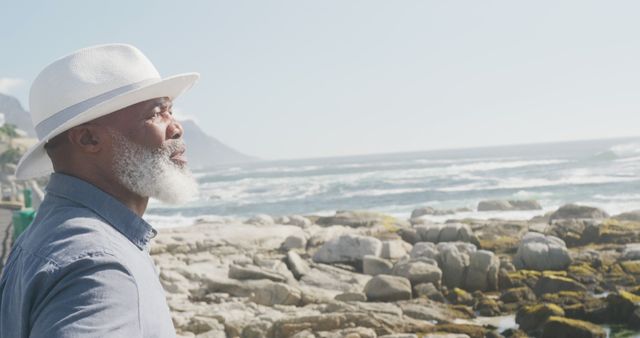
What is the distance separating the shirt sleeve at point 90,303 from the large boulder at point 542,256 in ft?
56.9

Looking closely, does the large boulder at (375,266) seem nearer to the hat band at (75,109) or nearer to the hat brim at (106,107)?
the hat brim at (106,107)

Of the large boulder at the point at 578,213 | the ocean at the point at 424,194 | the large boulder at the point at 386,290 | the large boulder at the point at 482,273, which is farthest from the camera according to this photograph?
the ocean at the point at 424,194

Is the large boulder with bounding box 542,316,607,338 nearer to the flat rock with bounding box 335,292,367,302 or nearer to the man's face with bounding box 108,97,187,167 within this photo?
the flat rock with bounding box 335,292,367,302

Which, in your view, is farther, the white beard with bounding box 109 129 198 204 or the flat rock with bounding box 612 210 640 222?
the flat rock with bounding box 612 210 640 222

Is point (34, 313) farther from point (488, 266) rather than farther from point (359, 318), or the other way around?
point (488, 266)

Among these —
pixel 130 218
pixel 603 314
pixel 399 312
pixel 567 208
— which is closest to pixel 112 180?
pixel 130 218

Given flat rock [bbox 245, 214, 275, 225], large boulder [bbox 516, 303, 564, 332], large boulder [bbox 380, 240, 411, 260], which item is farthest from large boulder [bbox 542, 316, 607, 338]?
flat rock [bbox 245, 214, 275, 225]

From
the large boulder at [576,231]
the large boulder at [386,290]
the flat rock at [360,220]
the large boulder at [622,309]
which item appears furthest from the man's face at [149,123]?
the flat rock at [360,220]

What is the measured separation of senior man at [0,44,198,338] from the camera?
172 cm

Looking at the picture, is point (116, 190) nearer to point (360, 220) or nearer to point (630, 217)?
point (630, 217)

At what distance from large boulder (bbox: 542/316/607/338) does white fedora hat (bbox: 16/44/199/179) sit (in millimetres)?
10238

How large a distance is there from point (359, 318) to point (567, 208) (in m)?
18.7

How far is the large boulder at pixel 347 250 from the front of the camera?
18500mm

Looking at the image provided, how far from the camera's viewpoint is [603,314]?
1264 cm
